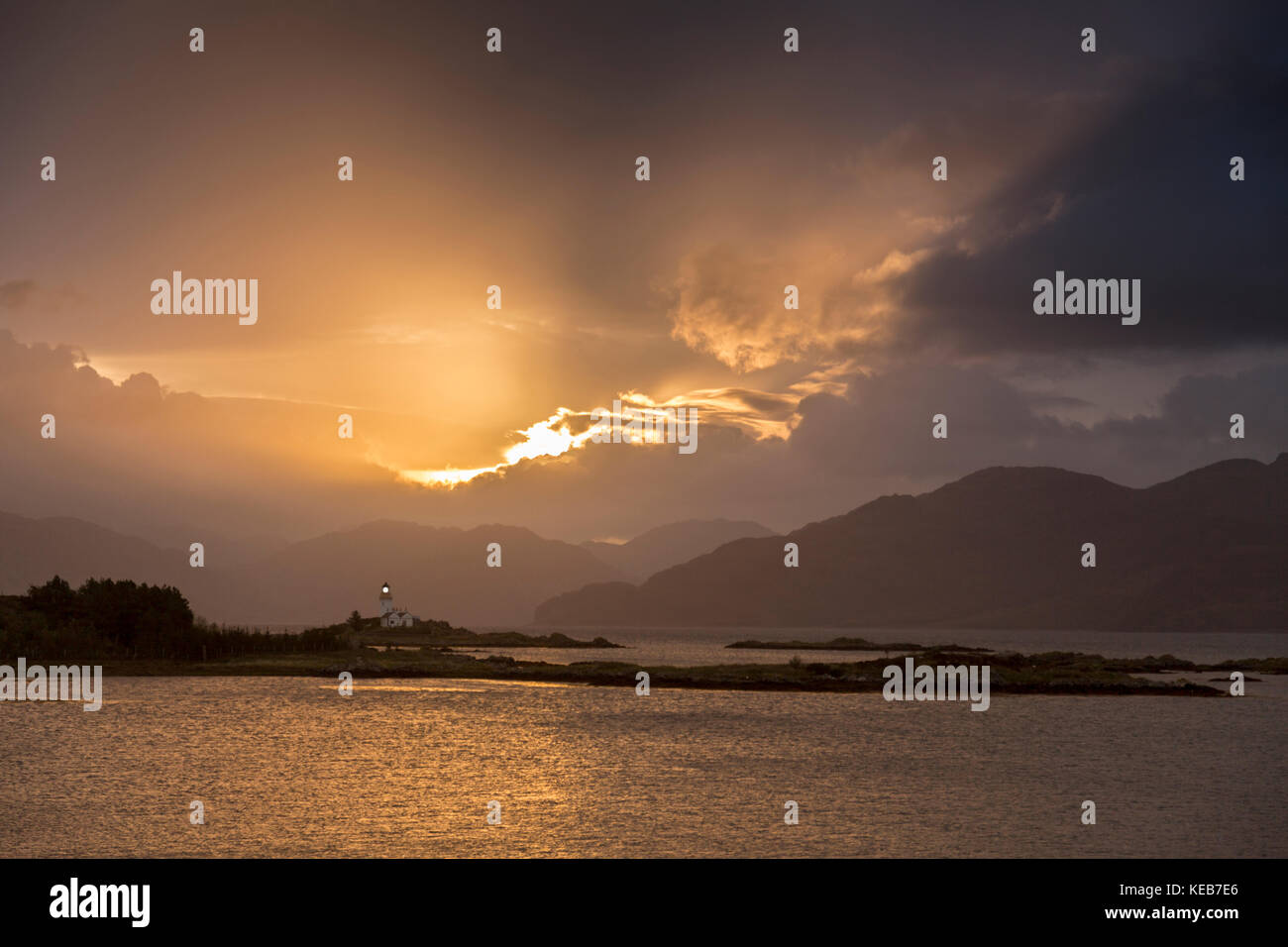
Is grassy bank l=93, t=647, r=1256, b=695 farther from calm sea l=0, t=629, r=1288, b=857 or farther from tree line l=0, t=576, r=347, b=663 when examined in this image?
calm sea l=0, t=629, r=1288, b=857

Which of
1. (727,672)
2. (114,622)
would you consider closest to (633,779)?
(727,672)

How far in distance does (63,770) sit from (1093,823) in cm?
Result: 4981

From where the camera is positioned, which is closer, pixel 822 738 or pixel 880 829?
pixel 880 829

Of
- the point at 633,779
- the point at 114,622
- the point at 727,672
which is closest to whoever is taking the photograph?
the point at 633,779

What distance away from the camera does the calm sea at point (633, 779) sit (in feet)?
121

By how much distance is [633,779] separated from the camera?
5184 cm

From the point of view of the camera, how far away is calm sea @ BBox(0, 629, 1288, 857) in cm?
3691

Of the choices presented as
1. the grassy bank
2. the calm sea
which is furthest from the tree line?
the calm sea

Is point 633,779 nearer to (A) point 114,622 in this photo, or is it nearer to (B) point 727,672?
(B) point 727,672
